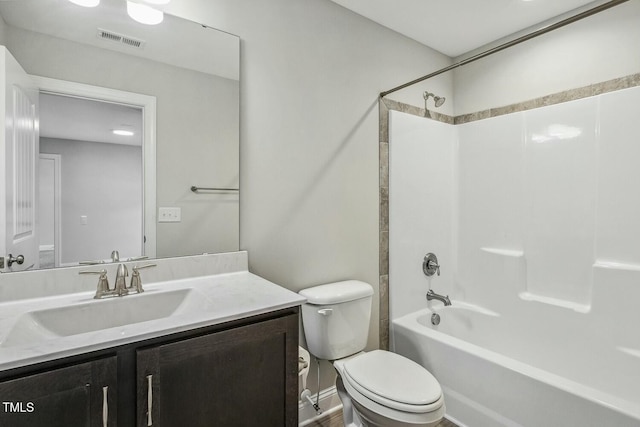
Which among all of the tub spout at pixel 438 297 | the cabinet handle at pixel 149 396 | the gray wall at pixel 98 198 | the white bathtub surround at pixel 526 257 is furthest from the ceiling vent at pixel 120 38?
the tub spout at pixel 438 297

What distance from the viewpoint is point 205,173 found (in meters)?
1.60

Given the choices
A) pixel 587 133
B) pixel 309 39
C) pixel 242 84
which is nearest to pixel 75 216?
pixel 242 84

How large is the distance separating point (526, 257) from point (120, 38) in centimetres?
266

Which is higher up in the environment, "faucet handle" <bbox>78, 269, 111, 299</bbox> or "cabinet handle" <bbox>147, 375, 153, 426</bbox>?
"faucet handle" <bbox>78, 269, 111, 299</bbox>

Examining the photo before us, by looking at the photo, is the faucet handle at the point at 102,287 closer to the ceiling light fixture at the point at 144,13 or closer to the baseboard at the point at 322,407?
the ceiling light fixture at the point at 144,13

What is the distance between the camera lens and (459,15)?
215cm

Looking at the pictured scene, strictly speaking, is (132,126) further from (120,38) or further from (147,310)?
(147,310)

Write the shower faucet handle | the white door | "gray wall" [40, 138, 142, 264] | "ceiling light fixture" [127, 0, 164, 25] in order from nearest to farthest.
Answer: the white door < "gray wall" [40, 138, 142, 264] < "ceiling light fixture" [127, 0, 164, 25] < the shower faucet handle

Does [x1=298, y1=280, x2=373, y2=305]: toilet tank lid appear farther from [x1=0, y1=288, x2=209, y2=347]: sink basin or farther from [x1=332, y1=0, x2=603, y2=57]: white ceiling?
[x1=332, y1=0, x2=603, y2=57]: white ceiling

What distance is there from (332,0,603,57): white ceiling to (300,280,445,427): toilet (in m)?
1.71

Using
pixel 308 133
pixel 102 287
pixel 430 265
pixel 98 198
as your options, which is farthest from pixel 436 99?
pixel 102 287

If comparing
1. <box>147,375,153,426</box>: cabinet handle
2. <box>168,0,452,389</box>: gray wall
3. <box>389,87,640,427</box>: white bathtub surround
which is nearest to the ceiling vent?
<box>168,0,452,389</box>: gray wall

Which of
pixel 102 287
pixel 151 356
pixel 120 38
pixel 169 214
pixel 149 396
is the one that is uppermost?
pixel 120 38

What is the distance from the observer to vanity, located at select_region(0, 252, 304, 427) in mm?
811
